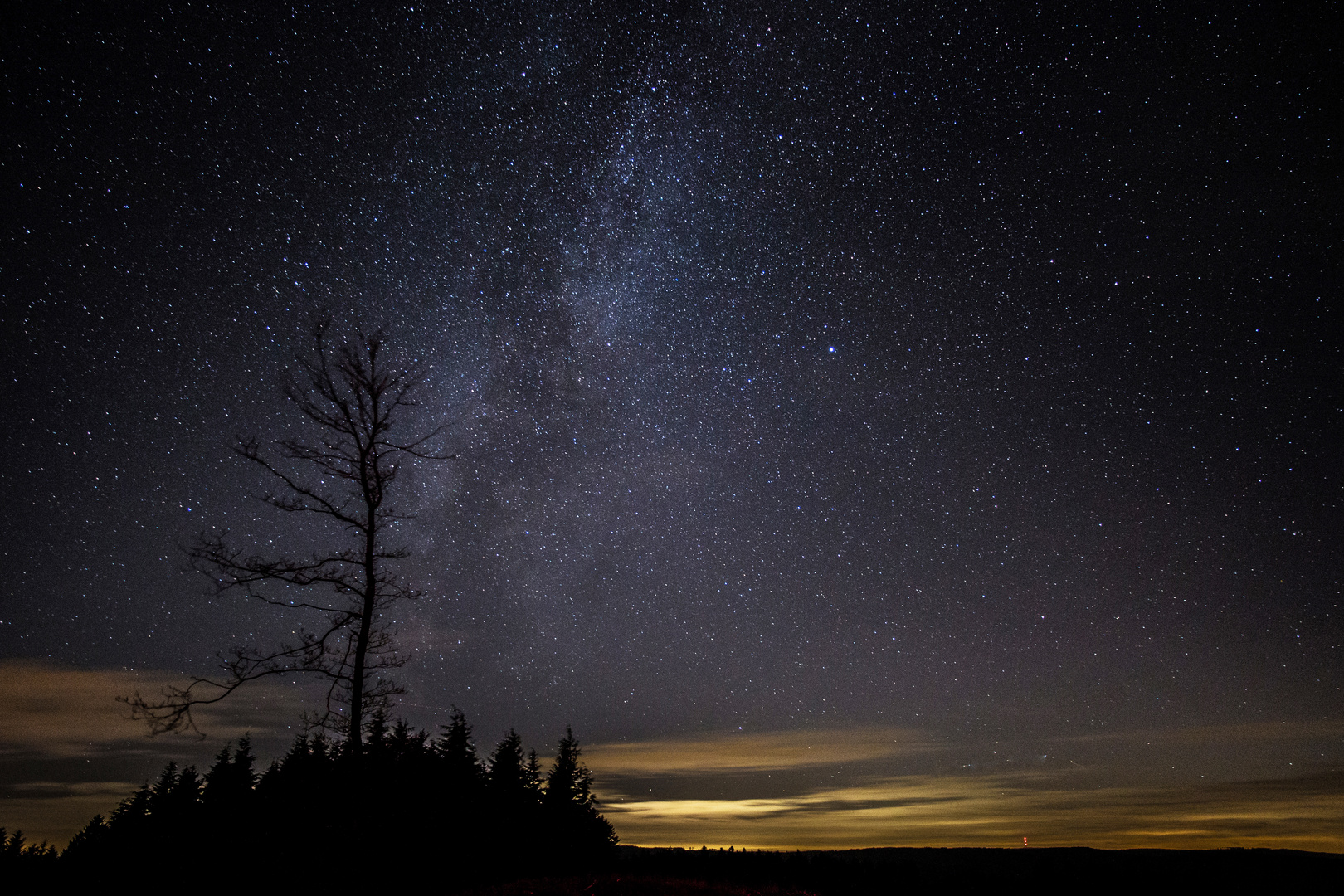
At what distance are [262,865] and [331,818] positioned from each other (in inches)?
53.4

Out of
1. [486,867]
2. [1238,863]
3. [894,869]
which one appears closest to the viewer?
[486,867]

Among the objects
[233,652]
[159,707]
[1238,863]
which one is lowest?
[1238,863]

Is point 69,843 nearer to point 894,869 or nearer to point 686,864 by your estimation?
point 686,864

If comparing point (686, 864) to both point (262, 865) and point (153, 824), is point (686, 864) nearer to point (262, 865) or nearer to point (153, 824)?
point (262, 865)

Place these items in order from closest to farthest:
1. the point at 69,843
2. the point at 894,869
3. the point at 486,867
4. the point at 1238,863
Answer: the point at 486,867
the point at 894,869
the point at 69,843
the point at 1238,863

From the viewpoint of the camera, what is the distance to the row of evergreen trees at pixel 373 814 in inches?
539

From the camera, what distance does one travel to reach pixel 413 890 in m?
12.8

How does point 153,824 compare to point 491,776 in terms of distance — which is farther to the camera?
point 153,824

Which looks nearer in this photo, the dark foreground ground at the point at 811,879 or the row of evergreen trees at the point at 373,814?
the dark foreground ground at the point at 811,879

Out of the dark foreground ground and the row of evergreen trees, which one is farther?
the row of evergreen trees

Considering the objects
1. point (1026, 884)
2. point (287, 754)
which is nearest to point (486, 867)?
point (287, 754)

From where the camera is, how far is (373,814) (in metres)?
14.4

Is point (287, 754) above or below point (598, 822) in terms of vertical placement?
above

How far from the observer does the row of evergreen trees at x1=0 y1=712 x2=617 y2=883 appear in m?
13.7
